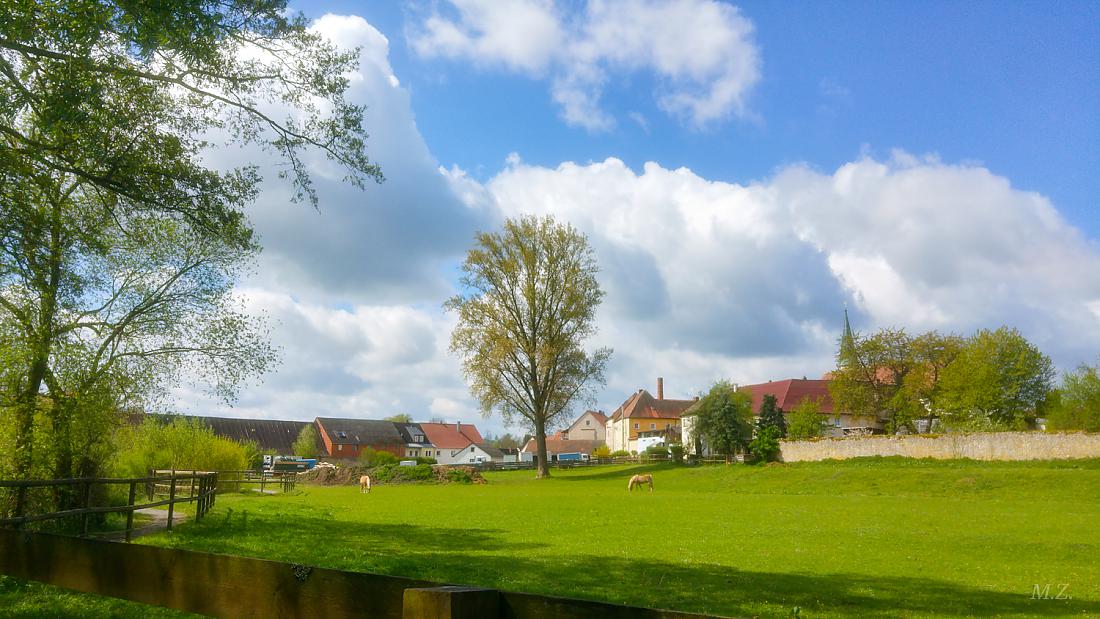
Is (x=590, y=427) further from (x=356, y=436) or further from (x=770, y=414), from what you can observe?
(x=770, y=414)

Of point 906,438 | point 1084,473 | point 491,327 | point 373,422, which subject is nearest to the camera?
point 1084,473

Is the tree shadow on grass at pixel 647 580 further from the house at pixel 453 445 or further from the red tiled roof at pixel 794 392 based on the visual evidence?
the house at pixel 453 445

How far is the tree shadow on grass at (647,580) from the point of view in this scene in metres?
8.98

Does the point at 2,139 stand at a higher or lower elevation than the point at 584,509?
higher

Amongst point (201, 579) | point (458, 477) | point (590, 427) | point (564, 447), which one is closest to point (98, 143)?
point (201, 579)

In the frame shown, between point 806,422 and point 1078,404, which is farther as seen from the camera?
point 806,422

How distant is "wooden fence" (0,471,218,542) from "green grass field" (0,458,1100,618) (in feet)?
3.05

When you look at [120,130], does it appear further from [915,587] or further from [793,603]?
[915,587]

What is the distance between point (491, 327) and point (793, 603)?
45940 millimetres

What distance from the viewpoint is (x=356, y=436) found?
108250mm

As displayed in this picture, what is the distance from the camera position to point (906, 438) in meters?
50.2

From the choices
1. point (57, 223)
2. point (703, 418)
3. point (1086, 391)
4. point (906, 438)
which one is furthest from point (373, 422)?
point (57, 223)

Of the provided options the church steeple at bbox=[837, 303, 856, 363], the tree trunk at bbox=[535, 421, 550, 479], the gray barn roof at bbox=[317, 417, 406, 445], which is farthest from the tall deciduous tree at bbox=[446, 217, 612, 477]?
the gray barn roof at bbox=[317, 417, 406, 445]

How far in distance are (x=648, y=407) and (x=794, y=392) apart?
104ft
